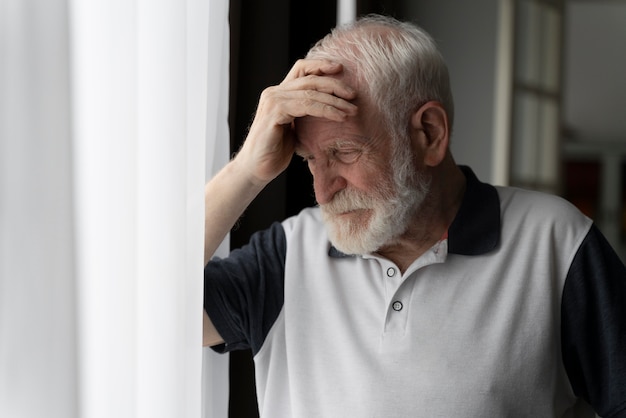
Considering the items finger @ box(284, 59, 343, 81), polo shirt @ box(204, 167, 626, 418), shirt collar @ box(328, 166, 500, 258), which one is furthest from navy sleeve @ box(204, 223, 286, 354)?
finger @ box(284, 59, 343, 81)

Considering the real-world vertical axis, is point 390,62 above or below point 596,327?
above

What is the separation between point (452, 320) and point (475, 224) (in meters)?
0.18

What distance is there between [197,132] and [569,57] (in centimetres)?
247

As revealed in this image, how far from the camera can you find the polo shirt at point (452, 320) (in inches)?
53.2

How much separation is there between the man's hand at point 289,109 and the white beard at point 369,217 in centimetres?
14

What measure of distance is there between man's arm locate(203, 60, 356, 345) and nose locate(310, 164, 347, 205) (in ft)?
0.32

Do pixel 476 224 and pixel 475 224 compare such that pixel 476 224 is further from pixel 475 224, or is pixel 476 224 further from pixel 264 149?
pixel 264 149

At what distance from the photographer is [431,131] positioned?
1.48m

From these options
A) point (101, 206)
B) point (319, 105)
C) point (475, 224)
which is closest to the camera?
point (101, 206)

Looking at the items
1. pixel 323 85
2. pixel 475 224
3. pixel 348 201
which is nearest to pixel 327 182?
pixel 348 201

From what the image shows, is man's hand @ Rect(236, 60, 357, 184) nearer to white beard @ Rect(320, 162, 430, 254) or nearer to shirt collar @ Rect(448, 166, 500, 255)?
white beard @ Rect(320, 162, 430, 254)

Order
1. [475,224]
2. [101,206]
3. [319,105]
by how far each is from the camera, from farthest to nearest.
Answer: [475,224] → [319,105] → [101,206]

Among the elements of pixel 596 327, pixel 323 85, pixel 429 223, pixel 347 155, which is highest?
pixel 323 85

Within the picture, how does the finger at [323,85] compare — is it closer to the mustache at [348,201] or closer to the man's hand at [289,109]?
the man's hand at [289,109]
